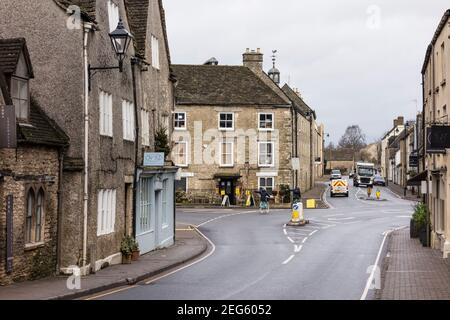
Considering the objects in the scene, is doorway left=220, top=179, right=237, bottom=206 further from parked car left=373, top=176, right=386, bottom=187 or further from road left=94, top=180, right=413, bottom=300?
parked car left=373, top=176, right=386, bottom=187

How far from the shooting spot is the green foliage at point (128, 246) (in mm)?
24500

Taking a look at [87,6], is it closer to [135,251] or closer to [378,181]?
[135,251]

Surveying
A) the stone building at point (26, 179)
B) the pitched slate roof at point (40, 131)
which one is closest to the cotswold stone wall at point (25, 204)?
the stone building at point (26, 179)

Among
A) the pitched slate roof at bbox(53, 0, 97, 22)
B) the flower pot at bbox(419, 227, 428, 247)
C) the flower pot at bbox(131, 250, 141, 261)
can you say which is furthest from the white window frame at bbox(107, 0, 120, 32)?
the flower pot at bbox(419, 227, 428, 247)

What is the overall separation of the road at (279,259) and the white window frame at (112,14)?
7.93 m

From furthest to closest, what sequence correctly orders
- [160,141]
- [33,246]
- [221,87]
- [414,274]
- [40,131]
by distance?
[221,87], [160,141], [414,274], [40,131], [33,246]

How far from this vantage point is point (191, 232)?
37094mm

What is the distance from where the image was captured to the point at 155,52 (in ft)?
98.1

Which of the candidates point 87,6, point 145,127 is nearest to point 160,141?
point 145,127

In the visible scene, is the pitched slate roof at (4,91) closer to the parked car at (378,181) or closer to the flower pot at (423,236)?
the flower pot at (423,236)

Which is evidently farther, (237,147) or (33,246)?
(237,147)

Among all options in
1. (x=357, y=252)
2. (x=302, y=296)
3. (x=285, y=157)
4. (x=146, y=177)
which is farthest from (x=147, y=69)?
(x=285, y=157)

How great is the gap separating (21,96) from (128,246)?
23.6 feet
